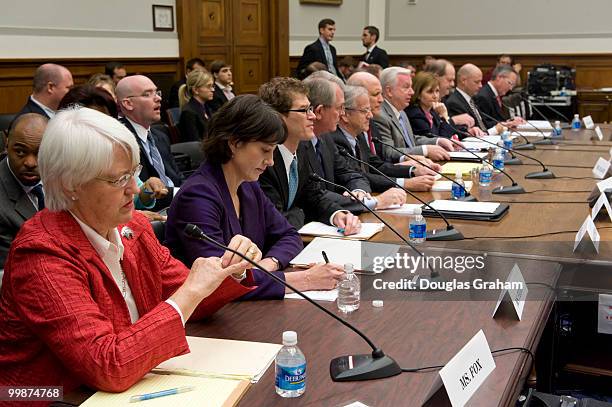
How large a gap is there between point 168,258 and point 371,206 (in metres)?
1.36

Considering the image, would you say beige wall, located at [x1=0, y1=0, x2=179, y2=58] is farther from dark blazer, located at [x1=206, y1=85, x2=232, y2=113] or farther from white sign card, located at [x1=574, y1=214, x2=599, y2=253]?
white sign card, located at [x1=574, y1=214, x2=599, y2=253]

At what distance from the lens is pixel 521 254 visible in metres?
2.36

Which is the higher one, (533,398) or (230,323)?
(230,323)

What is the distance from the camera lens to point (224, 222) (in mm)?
2217

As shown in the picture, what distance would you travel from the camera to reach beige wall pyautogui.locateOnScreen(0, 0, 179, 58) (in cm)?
572

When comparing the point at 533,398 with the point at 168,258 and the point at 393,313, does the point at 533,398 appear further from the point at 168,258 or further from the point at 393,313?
the point at 168,258

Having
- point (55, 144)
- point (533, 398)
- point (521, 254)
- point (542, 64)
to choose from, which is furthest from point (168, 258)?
point (542, 64)

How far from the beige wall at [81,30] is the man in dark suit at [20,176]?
339 centimetres

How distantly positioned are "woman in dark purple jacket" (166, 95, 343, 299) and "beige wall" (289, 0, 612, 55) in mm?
7205

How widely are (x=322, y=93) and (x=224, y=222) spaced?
4.34 feet

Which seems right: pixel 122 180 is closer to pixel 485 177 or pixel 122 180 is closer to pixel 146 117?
pixel 485 177

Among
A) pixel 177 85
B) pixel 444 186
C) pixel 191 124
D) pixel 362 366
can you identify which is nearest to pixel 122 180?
pixel 362 366

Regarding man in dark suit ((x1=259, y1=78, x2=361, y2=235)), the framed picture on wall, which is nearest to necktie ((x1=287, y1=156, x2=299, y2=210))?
man in dark suit ((x1=259, y1=78, x2=361, y2=235))

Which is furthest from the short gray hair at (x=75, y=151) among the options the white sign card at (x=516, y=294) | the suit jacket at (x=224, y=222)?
the white sign card at (x=516, y=294)
